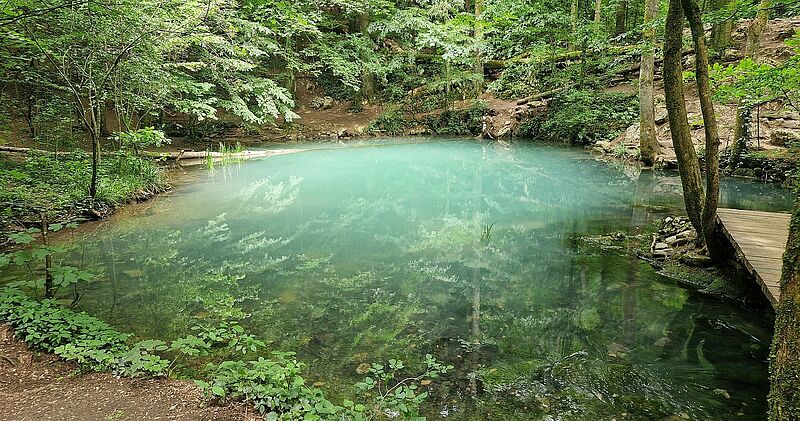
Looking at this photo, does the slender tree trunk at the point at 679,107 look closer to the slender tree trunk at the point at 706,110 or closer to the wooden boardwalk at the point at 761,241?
the slender tree trunk at the point at 706,110

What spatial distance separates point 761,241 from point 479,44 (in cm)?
1647

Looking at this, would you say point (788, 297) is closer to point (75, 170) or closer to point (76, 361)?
point (76, 361)

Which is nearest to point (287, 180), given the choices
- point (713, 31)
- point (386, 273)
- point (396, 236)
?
point (396, 236)

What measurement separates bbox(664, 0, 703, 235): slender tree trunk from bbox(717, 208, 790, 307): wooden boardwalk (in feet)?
1.46

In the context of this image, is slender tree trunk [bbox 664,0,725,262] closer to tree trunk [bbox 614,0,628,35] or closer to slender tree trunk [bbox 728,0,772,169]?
slender tree trunk [bbox 728,0,772,169]

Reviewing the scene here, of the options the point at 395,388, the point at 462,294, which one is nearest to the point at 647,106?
the point at 462,294

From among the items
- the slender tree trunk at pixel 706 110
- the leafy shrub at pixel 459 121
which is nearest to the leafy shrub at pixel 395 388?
the slender tree trunk at pixel 706 110

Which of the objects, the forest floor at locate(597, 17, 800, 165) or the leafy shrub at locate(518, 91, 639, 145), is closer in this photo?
A: the forest floor at locate(597, 17, 800, 165)

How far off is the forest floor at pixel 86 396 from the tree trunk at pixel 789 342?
2.44 metres

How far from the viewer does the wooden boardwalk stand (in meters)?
3.55

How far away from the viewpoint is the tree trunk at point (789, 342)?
5.30 ft

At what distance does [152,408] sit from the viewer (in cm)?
260

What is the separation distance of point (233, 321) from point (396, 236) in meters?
3.22

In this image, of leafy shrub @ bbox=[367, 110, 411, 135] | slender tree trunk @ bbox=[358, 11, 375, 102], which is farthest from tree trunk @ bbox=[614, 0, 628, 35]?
slender tree trunk @ bbox=[358, 11, 375, 102]
